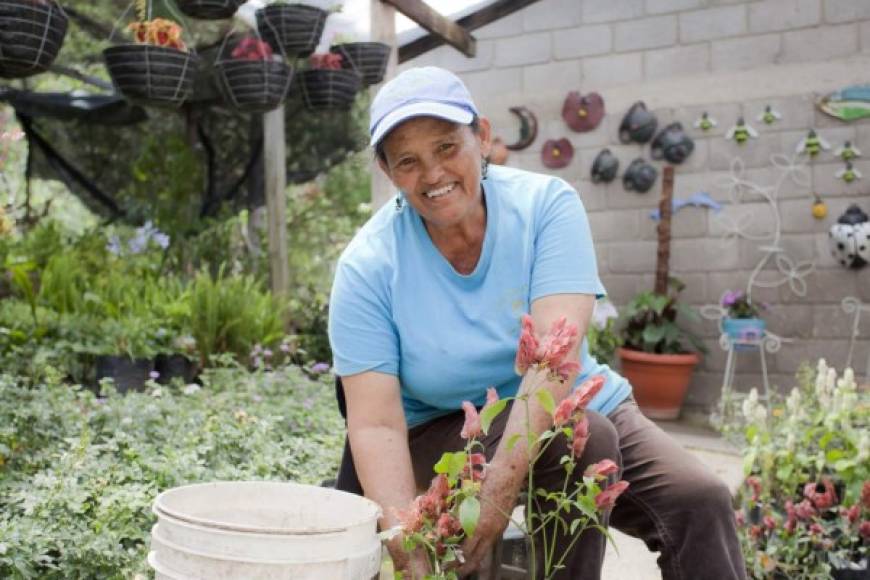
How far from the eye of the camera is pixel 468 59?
6.55 m

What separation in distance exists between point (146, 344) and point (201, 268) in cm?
172

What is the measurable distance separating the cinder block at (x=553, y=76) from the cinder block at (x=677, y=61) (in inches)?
18.8

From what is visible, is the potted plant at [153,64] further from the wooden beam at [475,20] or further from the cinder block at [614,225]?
the cinder block at [614,225]

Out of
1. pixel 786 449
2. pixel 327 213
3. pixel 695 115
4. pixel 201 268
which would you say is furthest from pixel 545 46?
pixel 786 449

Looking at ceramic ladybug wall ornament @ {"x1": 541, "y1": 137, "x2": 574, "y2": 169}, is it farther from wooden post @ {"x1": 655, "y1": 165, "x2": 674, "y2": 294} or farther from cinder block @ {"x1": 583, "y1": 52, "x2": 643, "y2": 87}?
wooden post @ {"x1": 655, "y1": 165, "x2": 674, "y2": 294}

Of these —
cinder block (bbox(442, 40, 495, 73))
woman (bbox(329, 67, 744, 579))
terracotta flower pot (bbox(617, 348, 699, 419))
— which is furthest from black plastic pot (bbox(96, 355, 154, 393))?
cinder block (bbox(442, 40, 495, 73))

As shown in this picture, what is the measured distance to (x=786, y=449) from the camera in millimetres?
2701

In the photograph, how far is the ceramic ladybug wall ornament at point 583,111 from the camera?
6.14 m

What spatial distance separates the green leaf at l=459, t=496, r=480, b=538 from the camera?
1.30 m

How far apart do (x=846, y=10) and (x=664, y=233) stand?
1.62 metres

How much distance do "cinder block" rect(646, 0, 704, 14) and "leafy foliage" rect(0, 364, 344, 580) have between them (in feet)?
11.7

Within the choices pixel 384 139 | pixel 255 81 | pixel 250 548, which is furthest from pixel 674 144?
pixel 250 548

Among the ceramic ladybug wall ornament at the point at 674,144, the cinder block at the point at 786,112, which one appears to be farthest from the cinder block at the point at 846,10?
the ceramic ladybug wall ornament at the point at 674,144

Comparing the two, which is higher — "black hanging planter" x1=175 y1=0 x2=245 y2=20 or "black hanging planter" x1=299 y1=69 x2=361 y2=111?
"black hanging planter" x1=175 y1=0 x2=245 y2=20
